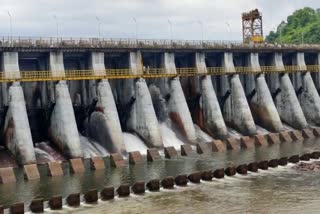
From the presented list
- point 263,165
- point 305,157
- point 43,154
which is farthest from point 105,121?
point 305,157

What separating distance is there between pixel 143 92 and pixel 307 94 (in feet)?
87.0

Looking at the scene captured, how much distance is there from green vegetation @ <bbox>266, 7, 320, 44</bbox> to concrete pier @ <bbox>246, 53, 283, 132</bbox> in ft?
213

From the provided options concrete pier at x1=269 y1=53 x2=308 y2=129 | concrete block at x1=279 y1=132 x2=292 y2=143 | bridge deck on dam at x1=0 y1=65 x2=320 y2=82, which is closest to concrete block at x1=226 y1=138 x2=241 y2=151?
concrete block at x1=279 y1=132 x2=292 y2=143

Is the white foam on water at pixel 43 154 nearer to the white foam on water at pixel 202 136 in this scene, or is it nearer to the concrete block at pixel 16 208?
the white foam on water at pixel 202 136

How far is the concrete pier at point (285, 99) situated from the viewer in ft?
217

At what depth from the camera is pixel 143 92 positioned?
54094 millimetres

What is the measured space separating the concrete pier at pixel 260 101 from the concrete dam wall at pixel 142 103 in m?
0.12

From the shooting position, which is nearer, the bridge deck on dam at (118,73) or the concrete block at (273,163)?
the concrete block at (273,163)

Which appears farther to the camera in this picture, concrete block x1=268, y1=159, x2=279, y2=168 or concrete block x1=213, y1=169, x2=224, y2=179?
concrete block x1=268, y1=159, x2=279, y2=168

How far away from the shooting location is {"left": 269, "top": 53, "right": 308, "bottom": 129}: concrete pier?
217ft

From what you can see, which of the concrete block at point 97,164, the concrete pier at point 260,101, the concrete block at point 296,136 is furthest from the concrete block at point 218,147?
the concrete pier at point 260,101

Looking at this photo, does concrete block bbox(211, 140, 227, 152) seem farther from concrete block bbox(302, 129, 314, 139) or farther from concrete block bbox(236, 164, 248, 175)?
concrete block bbox(236, 164, 248, 175)

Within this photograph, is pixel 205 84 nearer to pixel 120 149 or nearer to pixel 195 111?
pixel 195 111

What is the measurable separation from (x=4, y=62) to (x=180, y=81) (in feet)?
73.2
